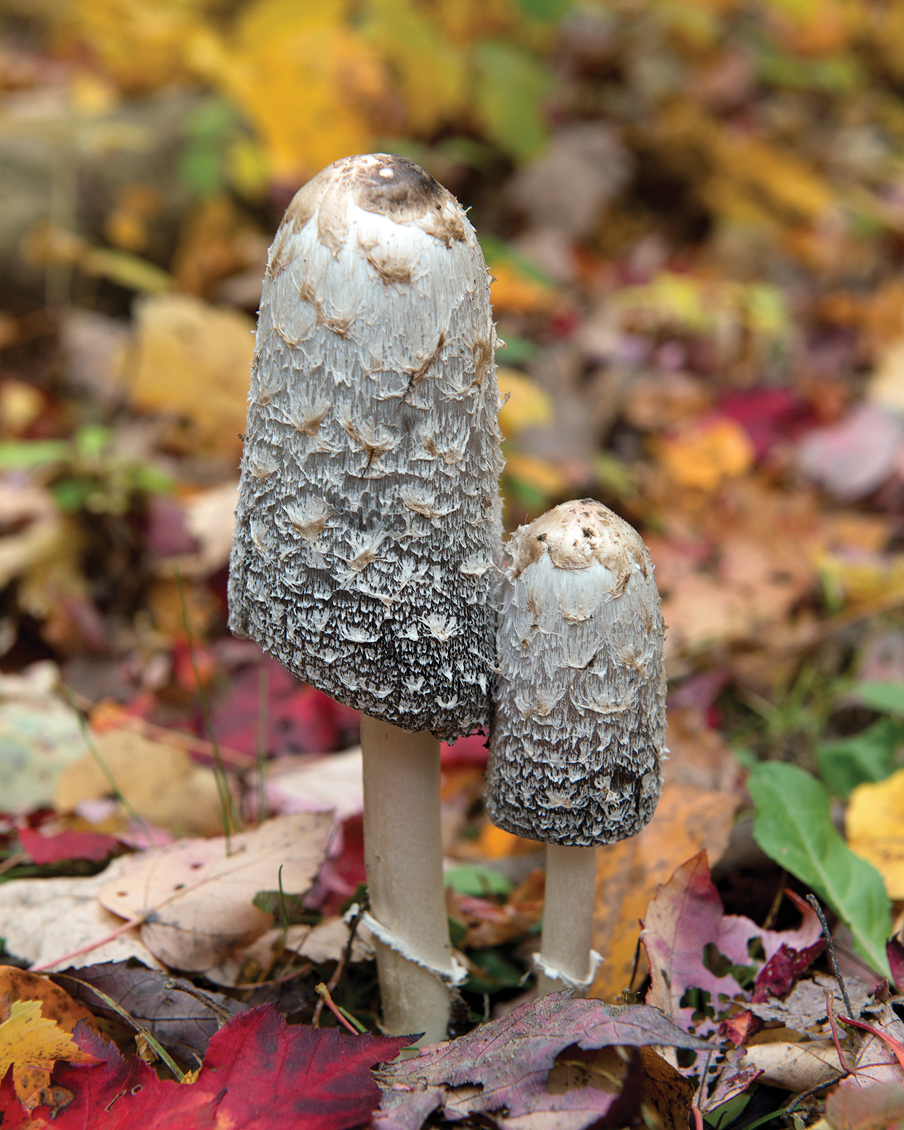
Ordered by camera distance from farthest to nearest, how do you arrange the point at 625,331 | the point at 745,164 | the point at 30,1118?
the point at 745,164
the point at 625,331
the point at 30,1118

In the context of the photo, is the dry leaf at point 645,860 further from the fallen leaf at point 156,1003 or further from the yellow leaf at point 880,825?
the fallen leaf at point 156,1003

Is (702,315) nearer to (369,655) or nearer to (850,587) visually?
(850,587)

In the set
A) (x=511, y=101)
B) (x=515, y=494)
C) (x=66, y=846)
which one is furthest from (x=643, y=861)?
(x=511, y=101)

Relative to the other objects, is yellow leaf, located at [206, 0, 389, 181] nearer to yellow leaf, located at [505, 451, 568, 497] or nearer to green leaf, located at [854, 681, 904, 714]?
yellow leaf, located at [505, 451, 568, 497]

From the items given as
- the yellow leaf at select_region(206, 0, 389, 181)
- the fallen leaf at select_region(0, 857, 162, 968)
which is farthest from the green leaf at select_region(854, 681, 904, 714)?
the yellow leaf at select_region(206, 0, 389, 181)

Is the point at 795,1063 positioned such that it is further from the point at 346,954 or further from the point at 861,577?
the point at 861,577

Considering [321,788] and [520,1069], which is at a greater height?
[520,1069]

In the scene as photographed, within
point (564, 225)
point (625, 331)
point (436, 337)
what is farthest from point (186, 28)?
point (436, 337)
